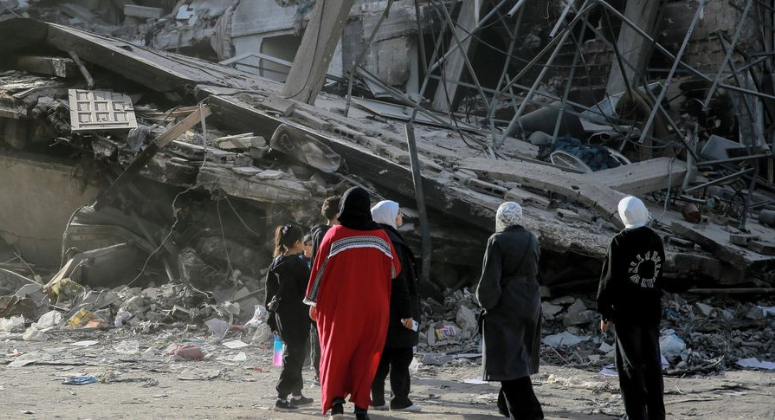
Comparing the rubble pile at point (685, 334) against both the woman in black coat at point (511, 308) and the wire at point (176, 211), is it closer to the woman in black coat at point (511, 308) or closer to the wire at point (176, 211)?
the woman in black coat at point (511, 308)

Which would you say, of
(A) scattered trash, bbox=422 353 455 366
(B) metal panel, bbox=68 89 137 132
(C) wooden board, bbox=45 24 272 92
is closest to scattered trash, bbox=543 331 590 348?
(A) scattered trash, bbox=422 353 455 366

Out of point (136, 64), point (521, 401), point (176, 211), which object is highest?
point (136, 64)

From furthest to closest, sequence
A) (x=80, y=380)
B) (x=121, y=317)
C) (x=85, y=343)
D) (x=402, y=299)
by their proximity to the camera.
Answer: (x=121, y=317) → (x=85, y=343) → (x=80, y=380) → (x=402, y=299)

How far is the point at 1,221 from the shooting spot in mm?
11992

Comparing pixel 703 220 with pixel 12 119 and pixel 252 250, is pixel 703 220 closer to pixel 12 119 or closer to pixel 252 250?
pixel 252 250

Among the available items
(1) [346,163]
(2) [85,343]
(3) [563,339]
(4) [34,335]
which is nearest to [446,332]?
(3) [563,339]

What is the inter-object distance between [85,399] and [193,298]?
352cm

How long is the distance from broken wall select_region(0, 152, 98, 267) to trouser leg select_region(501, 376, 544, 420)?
7657mm

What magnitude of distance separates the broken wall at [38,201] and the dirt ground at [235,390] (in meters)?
3.90

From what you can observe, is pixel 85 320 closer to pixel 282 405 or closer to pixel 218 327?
pixel 218 327

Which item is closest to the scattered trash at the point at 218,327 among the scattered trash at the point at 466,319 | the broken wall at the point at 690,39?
the scattered trash at the point at 466,319

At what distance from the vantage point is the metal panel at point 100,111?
1023 centimetres

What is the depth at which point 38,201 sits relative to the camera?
38.2 feet

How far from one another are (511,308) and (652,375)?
0.77m
